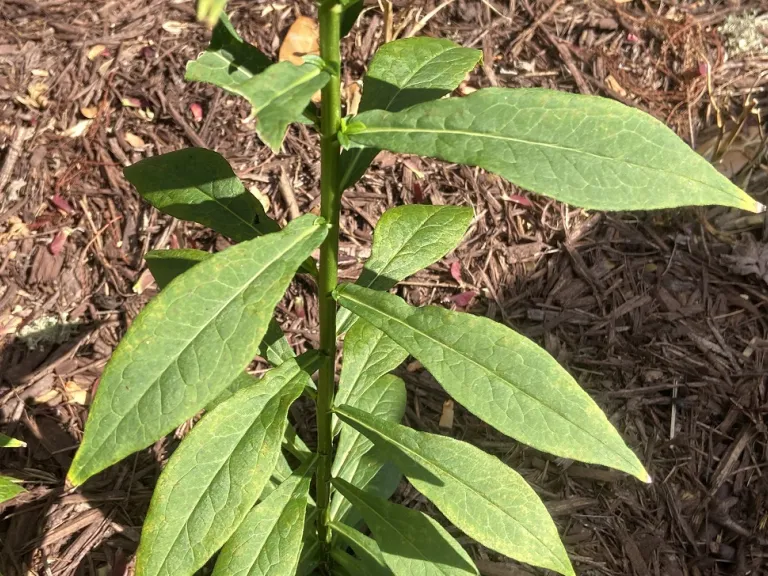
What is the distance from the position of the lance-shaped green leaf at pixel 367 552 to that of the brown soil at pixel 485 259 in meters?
0.65

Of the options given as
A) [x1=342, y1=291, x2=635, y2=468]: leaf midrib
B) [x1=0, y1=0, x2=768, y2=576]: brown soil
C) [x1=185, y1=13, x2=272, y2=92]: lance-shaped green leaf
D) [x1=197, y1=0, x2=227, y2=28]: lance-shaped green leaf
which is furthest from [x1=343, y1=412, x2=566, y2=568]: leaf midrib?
[x1=0, y1=0, x2=768, y2=576]: brown soil

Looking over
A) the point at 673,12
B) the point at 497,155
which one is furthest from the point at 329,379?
the point at 673,12

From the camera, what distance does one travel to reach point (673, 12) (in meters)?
3.67

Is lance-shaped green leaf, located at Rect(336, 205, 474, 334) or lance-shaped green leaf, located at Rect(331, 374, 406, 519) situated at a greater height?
lance-shaped green leaf, located at Rect(336, 205, 474, 334)

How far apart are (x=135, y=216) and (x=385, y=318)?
2006 millimetres

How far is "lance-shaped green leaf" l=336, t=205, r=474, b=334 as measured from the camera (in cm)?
182

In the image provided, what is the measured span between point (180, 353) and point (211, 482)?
39cm

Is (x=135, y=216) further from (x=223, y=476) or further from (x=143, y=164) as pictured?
(x=223, y=476)

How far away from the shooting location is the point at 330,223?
54.2 inches

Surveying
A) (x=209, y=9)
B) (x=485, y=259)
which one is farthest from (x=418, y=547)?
(x=485, y=259)

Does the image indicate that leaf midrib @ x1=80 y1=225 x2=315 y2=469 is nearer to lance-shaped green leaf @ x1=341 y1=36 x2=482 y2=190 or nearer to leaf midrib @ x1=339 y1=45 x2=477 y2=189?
leaf midrib @ x1=339 y1=45 x2=477 y2=189

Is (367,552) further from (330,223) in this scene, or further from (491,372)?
(330,223)

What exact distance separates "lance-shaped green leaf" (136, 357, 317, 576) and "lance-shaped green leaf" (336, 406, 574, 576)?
29cm

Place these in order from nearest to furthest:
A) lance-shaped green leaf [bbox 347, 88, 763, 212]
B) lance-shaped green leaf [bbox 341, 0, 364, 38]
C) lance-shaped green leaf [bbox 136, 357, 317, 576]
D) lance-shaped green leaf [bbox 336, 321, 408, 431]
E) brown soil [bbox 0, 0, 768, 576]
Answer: lance-shaped green leaf [bbox 347, 88, 763, 212], lance-shaped green leaf [bbox 341, 0, 364, 38], lance-shaped green leaf [bbox 136, 357, 317, 576], lance-shaped green leaf [bbox 336, 321, 408, 431], brown soil [bbox 0, 0, 768, 576]
